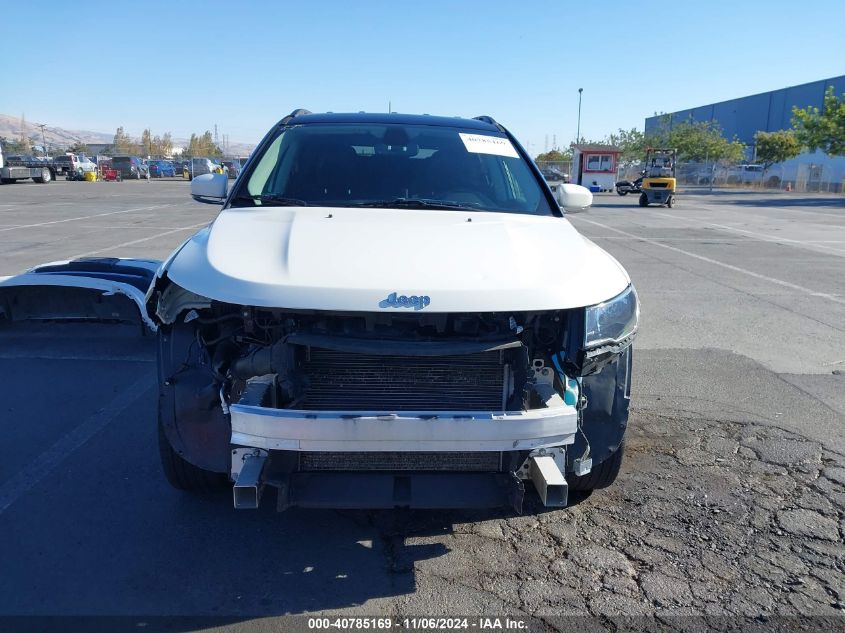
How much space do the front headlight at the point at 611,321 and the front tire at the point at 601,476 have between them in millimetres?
628

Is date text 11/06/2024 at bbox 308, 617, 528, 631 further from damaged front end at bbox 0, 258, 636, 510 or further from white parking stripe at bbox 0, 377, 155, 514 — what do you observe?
white parking stripe at bbox 0, 377, 155, 514

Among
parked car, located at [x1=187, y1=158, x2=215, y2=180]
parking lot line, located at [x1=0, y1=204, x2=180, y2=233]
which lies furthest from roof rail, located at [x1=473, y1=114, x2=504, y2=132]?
parked car, located at [x1=187, y1=158, x2=215, y2=180]

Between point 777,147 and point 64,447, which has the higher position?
point 777,147

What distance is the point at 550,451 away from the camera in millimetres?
2879

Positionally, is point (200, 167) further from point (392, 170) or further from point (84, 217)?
point (392, 170)

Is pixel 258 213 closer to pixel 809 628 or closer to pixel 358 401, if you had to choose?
pixel 358 401

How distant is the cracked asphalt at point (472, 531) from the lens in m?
2.88

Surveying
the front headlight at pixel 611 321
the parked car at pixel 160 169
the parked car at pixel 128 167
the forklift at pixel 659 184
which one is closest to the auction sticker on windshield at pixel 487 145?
the front headlight at pixel 611 321

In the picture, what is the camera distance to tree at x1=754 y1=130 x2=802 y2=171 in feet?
201

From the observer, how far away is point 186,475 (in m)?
3.50

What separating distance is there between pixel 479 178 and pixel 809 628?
2.87 m

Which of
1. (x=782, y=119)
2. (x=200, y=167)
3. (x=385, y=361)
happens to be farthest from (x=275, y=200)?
(x=782, y=119)

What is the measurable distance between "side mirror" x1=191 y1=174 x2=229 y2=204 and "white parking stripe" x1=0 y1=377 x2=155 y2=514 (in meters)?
1.53

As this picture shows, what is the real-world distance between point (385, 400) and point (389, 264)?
1.86 ft
